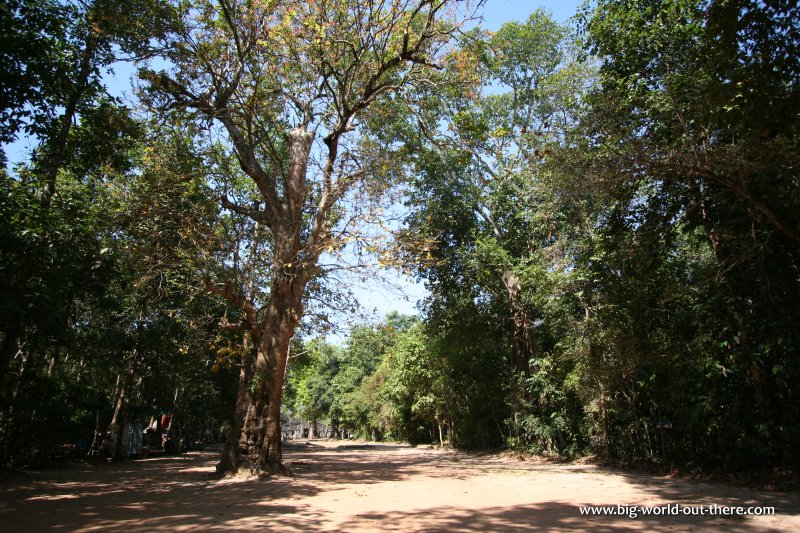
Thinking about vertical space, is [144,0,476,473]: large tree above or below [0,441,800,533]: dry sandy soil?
above

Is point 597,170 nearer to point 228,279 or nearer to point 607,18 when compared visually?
point 607,18

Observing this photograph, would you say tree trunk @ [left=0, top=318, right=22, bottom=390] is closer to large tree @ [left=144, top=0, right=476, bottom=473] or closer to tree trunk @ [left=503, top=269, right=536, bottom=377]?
large tree @ [left=144, top=0, right=476, bottom=473]

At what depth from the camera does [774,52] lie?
549 centimetres

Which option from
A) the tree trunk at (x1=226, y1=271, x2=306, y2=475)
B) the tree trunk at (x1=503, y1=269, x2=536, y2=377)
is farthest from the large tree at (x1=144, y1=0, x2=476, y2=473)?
the tree trunk at (x1=503, y1=269, x2=536, y2=377)

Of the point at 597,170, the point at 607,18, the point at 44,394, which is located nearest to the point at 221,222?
the point at 44,394

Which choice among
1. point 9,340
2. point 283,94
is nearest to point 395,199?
point 283,94

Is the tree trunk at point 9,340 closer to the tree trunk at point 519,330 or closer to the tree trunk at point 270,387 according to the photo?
the tree trunk at point 270,387

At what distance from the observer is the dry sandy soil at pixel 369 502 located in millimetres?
4863

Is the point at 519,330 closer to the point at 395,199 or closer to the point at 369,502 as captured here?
the point at 395,199

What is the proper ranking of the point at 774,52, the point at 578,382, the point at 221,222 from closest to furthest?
the point at 774,52, the point at 221,222, the point at 578,382

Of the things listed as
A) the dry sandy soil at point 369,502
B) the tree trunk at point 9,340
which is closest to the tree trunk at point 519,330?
the dry sandy soil at point 369,502

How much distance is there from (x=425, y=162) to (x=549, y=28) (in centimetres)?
738

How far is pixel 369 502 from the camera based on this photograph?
6.45m

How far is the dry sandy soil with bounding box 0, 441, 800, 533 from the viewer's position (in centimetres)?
486
